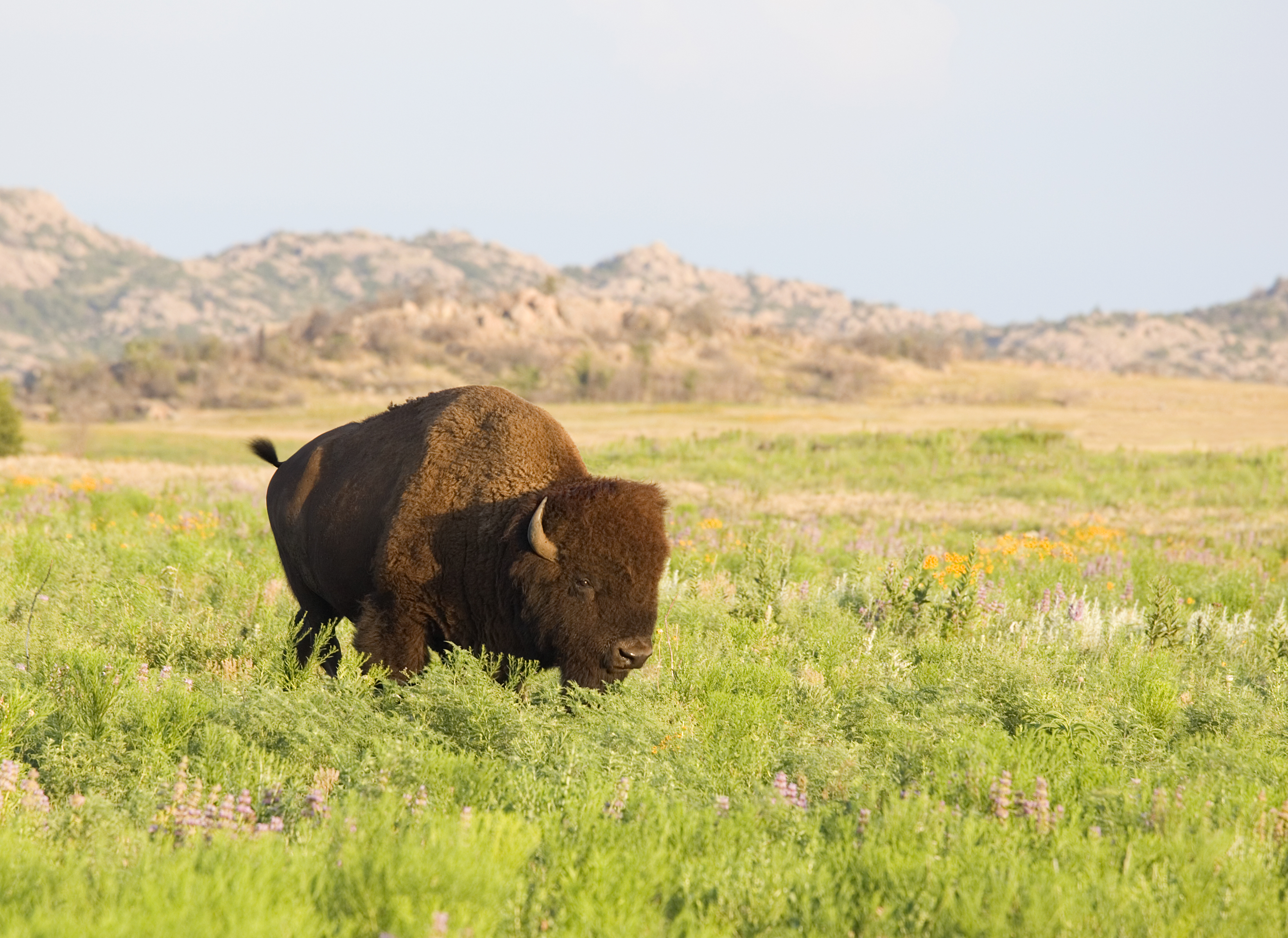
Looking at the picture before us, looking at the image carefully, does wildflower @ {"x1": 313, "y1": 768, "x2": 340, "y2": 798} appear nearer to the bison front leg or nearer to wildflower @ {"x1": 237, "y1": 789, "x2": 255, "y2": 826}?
wildflower @ {"x1": 237, "y1": 789, "x2": 255, "y2": 826}

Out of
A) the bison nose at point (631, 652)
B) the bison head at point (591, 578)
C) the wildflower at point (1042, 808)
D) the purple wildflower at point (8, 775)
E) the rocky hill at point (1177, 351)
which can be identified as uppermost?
the rocky hill at point (1177, 351)

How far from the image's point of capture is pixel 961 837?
405 centimetres

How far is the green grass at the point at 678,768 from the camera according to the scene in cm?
343

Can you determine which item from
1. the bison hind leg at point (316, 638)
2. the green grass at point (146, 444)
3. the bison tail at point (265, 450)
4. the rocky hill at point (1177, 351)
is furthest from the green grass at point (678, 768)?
the rocky hill at point (1177, 351)

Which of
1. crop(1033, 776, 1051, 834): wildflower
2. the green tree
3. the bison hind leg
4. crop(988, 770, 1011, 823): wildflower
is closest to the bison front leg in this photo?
the bison hind leg

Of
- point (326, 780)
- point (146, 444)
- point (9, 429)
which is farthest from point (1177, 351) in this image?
point (326, 780)

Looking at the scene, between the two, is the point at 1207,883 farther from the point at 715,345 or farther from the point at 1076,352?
the point at 1076,352

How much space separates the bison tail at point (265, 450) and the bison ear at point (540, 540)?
8.64ft

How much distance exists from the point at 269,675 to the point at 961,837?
13.4ft

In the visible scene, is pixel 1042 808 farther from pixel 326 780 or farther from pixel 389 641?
pixel 389 641

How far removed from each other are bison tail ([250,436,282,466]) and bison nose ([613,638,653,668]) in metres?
3.17

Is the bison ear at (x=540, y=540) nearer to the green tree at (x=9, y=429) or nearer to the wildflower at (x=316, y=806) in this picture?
the wildflower at (x=316, y=806)

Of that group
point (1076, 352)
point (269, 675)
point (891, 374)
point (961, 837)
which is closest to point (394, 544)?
point (269, 675)

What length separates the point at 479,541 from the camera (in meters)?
6.03
